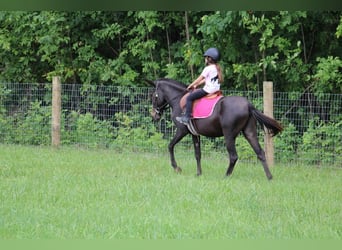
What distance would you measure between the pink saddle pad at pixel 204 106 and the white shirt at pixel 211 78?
14 centimetres

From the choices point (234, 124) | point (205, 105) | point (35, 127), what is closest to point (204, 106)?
point (205, 105)

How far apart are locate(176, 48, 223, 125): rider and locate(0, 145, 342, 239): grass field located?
1056 mm

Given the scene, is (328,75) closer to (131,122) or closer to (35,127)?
(131,122)

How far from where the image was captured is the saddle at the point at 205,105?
8.59m

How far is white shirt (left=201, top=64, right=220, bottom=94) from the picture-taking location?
8367mm

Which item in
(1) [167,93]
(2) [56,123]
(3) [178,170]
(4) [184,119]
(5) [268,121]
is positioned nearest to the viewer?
(5) [268,121]

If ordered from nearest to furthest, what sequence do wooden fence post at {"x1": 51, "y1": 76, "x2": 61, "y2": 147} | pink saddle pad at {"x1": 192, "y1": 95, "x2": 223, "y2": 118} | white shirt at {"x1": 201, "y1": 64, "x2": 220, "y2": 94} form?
white shirt at {"x1": 201, "y1": 64, "x2": 220, "y2": 94}, pink saddle pad at {"x1": 192, "y1": 95, "x2": 223, "y2": 118}, wooden fence post at {"x1": 51, "y1": 76, "x2": 61, "y2": 147}

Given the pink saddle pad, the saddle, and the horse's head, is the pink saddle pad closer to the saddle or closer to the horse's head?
the saddle

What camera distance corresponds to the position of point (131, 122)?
41.0ft

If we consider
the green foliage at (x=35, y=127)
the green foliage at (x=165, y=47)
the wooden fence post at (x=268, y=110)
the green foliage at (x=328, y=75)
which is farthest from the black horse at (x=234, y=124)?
the green foliage at (x=35, y=127)

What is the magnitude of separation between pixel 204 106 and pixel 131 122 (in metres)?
4.11

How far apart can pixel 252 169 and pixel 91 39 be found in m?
7.22

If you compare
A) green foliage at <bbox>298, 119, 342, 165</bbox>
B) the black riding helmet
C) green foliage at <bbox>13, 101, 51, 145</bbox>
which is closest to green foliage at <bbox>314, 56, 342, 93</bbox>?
green foliage at <bbox>298, 119, 342, 165</bbox>

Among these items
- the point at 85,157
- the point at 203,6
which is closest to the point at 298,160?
the point at 85,157
